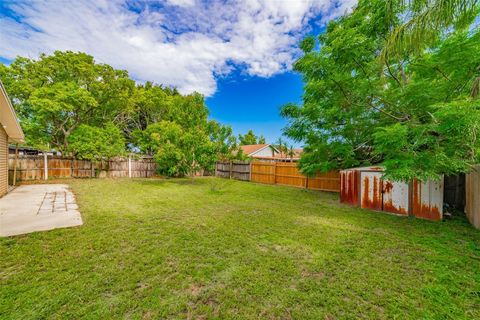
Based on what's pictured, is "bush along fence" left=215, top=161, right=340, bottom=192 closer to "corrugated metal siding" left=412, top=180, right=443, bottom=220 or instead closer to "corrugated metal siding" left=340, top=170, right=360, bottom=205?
"corrugated metal siding" left=340, top=170, right=360, bottom=205

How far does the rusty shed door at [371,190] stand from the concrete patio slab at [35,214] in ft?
25.3

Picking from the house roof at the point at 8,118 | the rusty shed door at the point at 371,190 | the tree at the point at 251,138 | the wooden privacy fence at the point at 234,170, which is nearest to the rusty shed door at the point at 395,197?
the rusty shed door at the point at 371,190

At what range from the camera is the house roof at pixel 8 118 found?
16.9 feet

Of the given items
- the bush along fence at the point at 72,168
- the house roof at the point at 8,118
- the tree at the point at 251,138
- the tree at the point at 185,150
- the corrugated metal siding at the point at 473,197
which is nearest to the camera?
the corrugated metal siding at the point at 473,197

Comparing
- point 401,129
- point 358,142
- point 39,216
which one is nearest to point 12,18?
point 39,216

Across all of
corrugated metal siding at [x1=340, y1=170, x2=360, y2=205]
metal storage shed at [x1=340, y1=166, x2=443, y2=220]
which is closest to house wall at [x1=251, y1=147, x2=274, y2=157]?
corrugated metal siding at [x1=340, y1=170, x2=360, y2=205]

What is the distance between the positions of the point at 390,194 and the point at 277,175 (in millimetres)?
6855

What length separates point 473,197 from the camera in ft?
15.2

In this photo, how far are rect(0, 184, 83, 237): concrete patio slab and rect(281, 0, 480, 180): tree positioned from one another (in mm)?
6978

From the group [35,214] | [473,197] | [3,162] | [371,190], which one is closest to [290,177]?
[371,190]

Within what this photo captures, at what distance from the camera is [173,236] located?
3752mm

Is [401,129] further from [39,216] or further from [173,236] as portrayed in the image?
[39,216]

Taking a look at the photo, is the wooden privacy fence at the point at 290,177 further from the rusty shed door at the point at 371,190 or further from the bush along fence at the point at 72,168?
the bush along fence at the point at 72,168

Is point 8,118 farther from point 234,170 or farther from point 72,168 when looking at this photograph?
point 234,170
